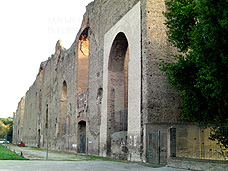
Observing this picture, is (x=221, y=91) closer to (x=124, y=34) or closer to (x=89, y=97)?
(x=124, y=34)

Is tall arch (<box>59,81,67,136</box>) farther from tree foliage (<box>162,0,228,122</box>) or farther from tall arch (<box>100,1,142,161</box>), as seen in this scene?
tree foliage (<box>162,0,228,122</box>)

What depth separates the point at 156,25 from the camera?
43.7 ft

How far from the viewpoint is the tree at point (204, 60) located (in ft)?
26.8

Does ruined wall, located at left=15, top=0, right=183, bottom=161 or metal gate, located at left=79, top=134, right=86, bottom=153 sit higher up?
ruined wall, located at left=15, top=0, right=183, bottom=161

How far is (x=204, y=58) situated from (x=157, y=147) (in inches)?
185

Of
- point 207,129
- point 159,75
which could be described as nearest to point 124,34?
point 159,75

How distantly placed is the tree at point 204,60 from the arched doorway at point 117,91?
5.60 m

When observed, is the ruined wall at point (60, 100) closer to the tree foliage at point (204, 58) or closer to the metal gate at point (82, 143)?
the metal gate at point (82, 143)

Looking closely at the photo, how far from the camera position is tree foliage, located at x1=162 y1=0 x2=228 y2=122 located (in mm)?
8172

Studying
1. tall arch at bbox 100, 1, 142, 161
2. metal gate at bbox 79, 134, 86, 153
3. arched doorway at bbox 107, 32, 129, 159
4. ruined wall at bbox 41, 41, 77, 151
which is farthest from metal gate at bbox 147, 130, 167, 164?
ruined wall at bbox 41, 41, 77, 151

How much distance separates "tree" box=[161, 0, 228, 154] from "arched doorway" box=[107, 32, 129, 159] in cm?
560

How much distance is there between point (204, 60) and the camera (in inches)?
340

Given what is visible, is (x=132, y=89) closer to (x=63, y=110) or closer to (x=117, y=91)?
(x=117, y=91)

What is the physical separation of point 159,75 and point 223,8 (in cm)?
518
